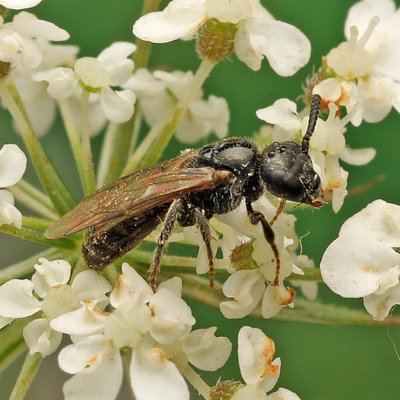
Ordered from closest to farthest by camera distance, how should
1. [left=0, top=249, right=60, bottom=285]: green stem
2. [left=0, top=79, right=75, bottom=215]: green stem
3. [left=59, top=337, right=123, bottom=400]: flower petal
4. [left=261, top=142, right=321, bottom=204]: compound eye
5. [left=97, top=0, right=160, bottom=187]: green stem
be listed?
[left=59, top=337, right=123, bottom=400]: flower petal → [left=261, top=142, right=321, bottom=204]: compound eye → [left=0, top=249, right=60, bottom=285]: green stem → [left=0, top=79, right=75, bottom=215]: green stem → [left=97, top=0, right=160, bottom=187]: green stem

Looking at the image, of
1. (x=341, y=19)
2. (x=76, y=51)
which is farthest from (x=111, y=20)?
(x=341, y=19)

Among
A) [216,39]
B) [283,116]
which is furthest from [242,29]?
[283,116]

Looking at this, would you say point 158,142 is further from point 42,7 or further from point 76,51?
point 42,7

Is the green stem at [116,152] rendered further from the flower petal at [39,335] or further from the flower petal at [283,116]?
the flower petal at [39,335]

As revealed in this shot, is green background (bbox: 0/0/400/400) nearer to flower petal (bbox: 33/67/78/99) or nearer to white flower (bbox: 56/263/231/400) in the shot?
flower petal (bbox: 33/67/78/99)

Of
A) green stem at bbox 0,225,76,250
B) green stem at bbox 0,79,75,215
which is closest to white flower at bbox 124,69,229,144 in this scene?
green stem at bbox 0,79,75,215

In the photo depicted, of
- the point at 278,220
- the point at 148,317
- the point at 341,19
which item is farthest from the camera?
the point at 341,19
